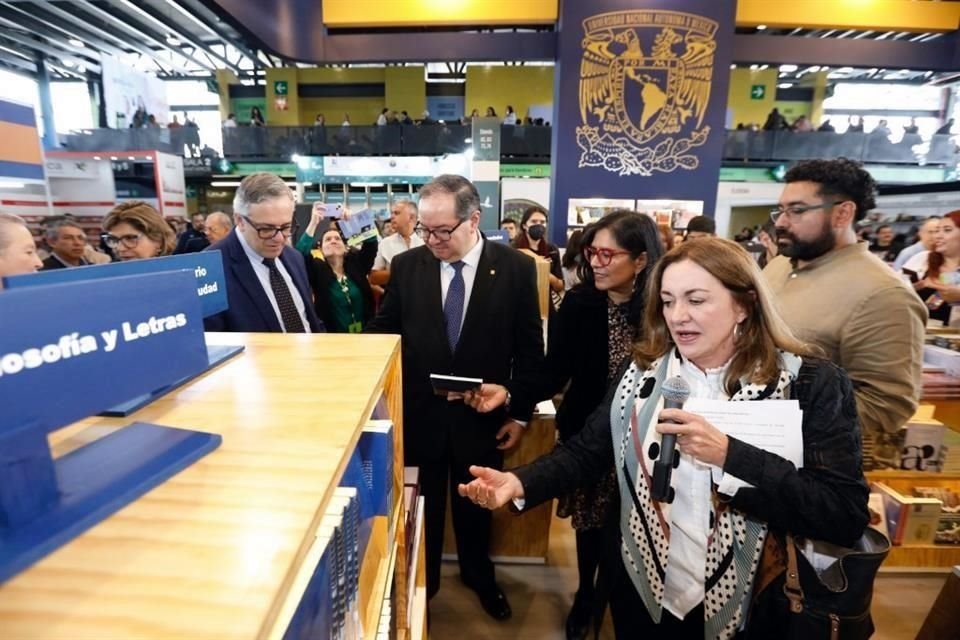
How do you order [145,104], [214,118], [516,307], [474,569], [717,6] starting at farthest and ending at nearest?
1. [214,118]
2. [145,104]
3. [717,6]
4. [474,569]
5. [516,307]

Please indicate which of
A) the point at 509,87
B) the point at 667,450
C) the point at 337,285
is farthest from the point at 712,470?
the point at 509,87

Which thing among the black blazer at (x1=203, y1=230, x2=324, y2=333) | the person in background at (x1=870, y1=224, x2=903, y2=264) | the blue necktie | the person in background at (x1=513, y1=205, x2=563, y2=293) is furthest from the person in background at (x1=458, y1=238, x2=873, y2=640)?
the person in background at (x1=870, y1=224, x2=903, y2=264)

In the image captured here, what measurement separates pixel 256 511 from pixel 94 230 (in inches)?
510

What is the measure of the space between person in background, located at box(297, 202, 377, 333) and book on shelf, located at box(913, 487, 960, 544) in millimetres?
3357

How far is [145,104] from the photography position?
1262cm

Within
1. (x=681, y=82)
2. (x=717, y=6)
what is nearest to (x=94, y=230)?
(x=681, y=82)

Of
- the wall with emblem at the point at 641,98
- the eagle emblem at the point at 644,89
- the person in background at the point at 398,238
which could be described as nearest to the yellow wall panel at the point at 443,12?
the wall with emblem at the point at 641,98

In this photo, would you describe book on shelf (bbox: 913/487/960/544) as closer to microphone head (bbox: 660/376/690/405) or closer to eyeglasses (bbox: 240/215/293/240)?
microphone head (bbox: 660/376/690/405)

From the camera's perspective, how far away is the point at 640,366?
1.44 meters

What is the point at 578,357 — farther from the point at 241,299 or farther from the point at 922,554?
the point at 922,554

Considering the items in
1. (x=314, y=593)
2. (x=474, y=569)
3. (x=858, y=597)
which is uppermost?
(x=314, y=593)

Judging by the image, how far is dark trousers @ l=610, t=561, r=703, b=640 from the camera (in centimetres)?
136

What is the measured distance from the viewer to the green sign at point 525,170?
1379 cm

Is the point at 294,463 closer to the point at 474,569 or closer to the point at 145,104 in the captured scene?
the point at 474,569
